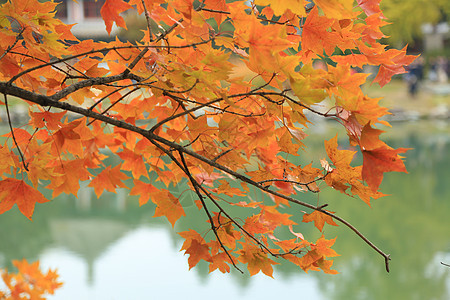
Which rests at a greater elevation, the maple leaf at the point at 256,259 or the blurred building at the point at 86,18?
the blurred building at the point at 86,18

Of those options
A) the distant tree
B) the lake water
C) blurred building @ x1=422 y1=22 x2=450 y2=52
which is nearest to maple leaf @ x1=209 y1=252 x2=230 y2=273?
the lake water

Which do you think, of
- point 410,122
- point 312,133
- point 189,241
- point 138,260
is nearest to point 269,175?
point 189,241

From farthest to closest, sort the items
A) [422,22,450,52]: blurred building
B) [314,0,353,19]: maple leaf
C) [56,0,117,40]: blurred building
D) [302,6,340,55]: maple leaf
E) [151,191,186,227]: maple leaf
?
[422,22,450,52]: blurred building, [56,0,117,40]: blurred building, [151,191,186,227]: maple leaf, [302,6,340,55]: maple leaf, [314,0,353,19]: maple leaf

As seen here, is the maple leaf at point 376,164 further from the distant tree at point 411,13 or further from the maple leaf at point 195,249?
the distant tree at point 411,13

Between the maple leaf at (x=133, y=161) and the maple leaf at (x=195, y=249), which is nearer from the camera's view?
the maple leaf at (x=195, y=249)

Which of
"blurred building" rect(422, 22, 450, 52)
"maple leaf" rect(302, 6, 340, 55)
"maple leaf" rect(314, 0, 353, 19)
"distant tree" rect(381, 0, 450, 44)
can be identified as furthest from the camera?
"blurred building" rect(422, 22, 450, 52)

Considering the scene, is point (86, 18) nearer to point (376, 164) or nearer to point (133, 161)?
point (133, 161)

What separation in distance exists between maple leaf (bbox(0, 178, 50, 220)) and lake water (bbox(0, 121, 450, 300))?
211cm

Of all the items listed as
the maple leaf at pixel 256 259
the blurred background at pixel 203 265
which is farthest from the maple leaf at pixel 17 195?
the blurred background at pixel 203 265

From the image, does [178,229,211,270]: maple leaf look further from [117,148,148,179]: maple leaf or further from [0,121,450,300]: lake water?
[0,121,450,300]: lake water

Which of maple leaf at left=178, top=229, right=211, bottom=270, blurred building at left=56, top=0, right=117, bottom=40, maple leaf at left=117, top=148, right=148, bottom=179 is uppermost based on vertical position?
blurred building at left=56, top=0, right=117, bottom=40

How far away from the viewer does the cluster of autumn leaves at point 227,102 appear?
48 cm

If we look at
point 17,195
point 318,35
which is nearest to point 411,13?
point 318,35

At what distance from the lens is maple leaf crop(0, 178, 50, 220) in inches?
25.4
